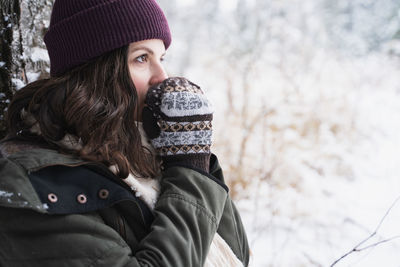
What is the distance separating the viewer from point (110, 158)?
114 centimetres

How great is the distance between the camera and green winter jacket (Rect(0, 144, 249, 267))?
3.01 ft

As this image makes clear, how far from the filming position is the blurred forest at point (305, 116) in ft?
11.3

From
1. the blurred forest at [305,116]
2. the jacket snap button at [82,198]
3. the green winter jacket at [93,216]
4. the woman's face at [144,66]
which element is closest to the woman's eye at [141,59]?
the woman's face at [144,66]

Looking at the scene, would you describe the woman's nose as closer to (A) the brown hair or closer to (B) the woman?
(B) the woman

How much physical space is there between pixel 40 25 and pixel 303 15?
17.0 ft

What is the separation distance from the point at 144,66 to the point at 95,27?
0.75ft

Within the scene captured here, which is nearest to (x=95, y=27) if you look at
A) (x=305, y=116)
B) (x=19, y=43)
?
(x=19, y=43)

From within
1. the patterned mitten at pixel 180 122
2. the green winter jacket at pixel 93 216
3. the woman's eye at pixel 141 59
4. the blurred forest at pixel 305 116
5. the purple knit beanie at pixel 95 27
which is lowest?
the blurred forest at pixel 305 116

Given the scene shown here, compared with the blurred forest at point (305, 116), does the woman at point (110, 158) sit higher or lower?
higher

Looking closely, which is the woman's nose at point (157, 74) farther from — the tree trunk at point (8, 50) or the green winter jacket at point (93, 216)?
the tree trunk at point (8, 50)

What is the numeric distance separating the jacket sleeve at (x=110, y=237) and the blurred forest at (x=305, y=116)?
175 centimetres

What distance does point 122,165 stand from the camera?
3.67ft

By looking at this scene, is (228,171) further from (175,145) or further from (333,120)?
(175,145)

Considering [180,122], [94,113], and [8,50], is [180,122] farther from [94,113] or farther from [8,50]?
[8,50]
